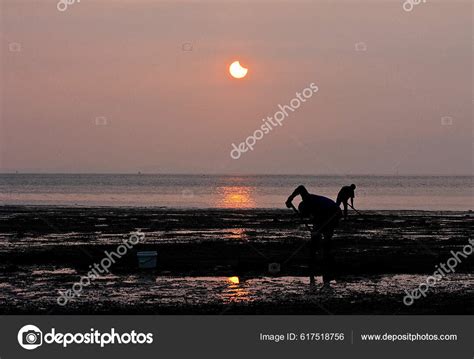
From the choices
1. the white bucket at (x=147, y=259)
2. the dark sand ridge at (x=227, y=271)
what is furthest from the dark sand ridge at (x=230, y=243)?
the white bucket at (x=147, y=259)

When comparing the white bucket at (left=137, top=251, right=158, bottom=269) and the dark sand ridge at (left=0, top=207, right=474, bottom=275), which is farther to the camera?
the dark sand ridge at (left=0, top=207, right=474, bottom=275)

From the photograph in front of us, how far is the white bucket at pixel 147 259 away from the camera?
20.1m

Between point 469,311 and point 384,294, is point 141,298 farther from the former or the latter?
point 469,311

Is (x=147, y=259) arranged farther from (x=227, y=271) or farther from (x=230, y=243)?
(x=230, y=243)

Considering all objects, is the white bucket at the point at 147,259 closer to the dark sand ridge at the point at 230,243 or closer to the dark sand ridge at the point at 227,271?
the dark sand ridge at the point at 230,243

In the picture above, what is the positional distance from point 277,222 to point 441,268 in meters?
20.9

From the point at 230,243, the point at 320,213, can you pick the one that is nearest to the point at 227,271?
the point at 320,213

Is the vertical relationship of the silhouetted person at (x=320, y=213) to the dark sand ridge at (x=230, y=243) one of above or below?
above

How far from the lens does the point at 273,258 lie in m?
22.9

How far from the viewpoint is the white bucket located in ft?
66.1

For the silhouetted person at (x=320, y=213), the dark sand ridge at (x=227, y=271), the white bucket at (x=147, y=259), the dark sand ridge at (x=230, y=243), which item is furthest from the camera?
the dark sand ridge at (x=230, y=243)

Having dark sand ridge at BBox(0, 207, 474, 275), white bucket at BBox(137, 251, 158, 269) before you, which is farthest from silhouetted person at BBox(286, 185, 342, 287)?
white bucket at BBox(137, 251, 158, 269)

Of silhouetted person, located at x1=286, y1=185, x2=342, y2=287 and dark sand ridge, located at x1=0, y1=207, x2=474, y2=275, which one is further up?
silhouetted person, located at x1=286, y1=185, x2=342, y2=287

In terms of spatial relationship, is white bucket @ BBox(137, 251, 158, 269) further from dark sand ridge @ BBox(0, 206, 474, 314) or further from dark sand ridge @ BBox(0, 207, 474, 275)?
dark sand ridge @ BBox(0, 206, 474, 314)
